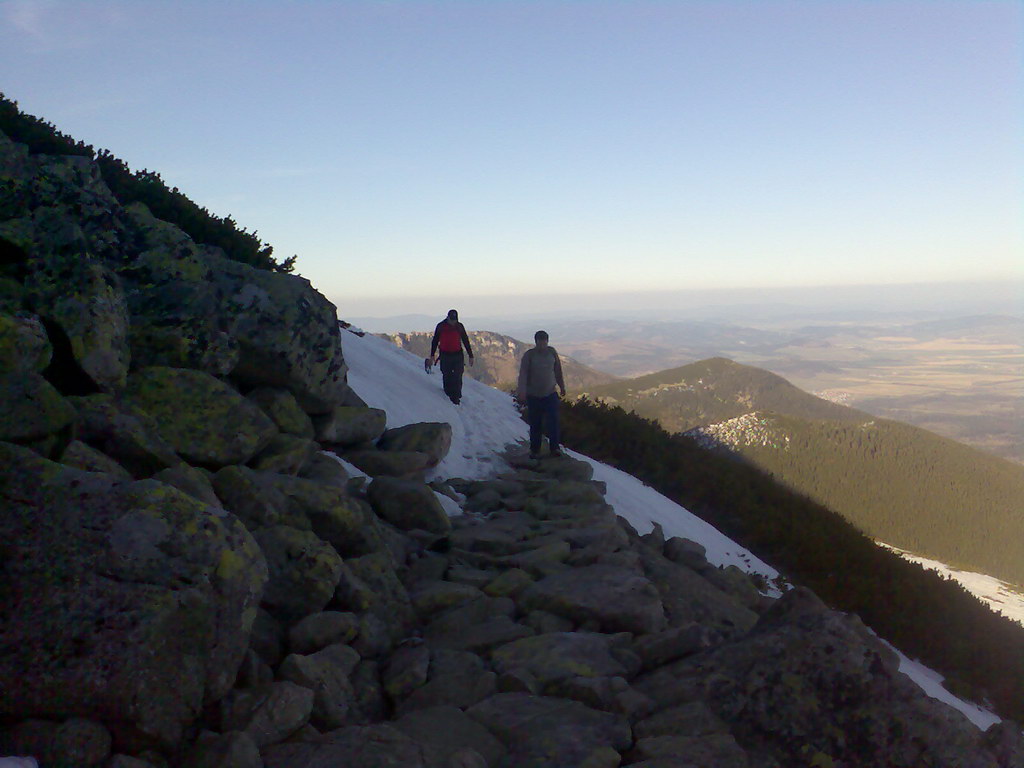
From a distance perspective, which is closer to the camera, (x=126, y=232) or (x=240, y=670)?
(x=240, y=670)

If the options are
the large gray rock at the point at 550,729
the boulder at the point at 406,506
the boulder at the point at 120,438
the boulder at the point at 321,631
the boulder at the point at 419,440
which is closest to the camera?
the large gray rock at the point at 550,729

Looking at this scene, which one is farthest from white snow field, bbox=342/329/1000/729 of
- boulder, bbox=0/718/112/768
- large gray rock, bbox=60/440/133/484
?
boulder, bbox=0/718/112/768

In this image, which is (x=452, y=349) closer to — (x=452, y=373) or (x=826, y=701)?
(x=452, y=373)

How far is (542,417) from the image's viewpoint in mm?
13125

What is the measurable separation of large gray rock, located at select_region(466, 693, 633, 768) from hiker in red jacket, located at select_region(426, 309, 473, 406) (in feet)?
32.7

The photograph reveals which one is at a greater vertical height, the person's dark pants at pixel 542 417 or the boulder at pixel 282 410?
the boulder at pixel 282 410

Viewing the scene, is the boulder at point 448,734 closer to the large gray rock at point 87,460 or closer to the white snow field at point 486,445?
the large gray rock at point 87,460

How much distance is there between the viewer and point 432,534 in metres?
8.04

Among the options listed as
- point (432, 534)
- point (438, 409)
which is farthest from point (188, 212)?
point (432, 534)

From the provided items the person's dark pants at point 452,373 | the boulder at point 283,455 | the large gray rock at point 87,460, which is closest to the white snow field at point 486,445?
the person's dark pants at point 452,373

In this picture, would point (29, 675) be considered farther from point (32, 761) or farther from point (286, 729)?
point (286, 729)

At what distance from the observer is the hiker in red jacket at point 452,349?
14.5 metres

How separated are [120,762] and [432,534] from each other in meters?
4.78

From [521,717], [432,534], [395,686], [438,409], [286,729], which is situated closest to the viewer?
[286,729]
